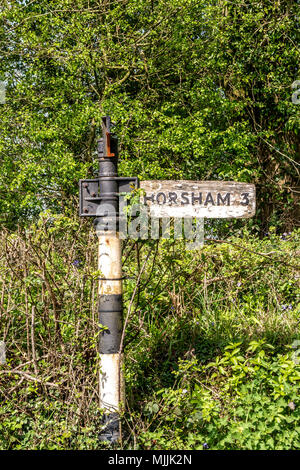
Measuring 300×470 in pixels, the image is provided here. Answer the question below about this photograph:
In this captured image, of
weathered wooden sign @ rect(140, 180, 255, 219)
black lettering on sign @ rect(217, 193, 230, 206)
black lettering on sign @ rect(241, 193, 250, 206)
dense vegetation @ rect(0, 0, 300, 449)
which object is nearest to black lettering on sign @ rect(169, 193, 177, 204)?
weathered wooden sign @ rect(140, 180, 255, 219)

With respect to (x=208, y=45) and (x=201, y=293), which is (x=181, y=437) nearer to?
(x=201, y=293)

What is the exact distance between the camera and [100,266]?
3689 millimetres

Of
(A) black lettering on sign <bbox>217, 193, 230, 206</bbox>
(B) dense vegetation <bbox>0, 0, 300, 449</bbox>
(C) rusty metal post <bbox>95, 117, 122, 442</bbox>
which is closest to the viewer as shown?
(C) rusty metal post <bbox>95, 117, 122, 442</bbox>

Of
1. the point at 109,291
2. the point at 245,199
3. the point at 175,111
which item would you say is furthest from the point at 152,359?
the point at 175,111

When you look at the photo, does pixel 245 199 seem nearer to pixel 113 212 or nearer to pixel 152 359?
pixel 113 212

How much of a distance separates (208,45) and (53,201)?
4544 mm

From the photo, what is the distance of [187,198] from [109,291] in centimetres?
94

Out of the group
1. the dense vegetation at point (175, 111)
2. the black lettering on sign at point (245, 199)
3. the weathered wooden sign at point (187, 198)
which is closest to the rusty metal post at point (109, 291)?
the weathered wooden sign at point (187, 198)

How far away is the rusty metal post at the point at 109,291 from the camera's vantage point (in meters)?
3.63

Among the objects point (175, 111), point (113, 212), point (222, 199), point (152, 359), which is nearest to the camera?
point (113, 212)

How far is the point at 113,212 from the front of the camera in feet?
11.9

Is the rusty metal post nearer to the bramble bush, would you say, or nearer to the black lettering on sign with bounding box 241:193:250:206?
the bramble bush

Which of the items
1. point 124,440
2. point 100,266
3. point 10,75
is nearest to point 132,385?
point 124,440

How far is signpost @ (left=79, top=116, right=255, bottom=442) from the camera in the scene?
3.63m
